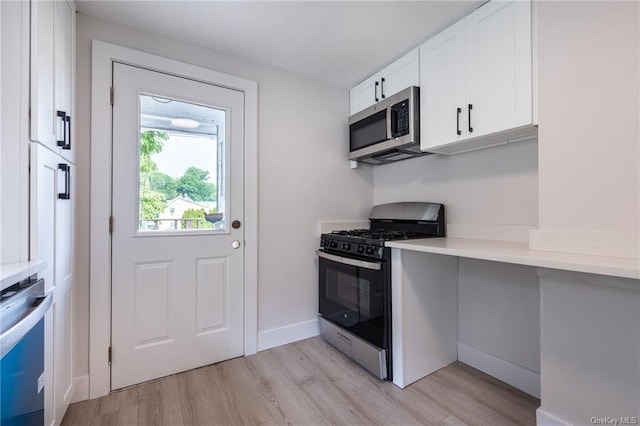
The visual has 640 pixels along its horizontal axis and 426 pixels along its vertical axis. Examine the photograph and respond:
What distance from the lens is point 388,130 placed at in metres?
2.10

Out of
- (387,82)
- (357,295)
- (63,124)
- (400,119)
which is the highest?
(387,82)

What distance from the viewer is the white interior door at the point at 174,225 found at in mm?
1762

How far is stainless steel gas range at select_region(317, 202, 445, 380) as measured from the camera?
1812 mm

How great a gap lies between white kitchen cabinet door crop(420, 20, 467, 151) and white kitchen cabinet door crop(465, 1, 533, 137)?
0.06 meters

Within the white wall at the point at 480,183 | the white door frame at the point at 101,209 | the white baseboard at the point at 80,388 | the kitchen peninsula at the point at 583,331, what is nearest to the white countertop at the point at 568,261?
the kitchen peninsula at the point at 583,331

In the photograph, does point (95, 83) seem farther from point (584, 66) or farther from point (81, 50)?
point (584, 66)

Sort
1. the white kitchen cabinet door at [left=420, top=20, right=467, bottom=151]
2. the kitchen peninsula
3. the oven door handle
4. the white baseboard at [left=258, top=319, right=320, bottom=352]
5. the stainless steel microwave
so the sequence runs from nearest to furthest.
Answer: the kitchen peninsula → the white kitchen cabinet door at [left=420, top=20, right=467, bottom=151] → the oven door handle → the stainless steel microwave → the white baseboard at [left=258, top=319, right=320, bottom=352]

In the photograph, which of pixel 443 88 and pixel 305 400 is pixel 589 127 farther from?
pixel 305 400

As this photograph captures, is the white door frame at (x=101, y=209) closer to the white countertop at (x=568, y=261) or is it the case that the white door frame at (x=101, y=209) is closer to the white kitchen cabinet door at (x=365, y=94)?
the white kitchen cabinet door at (x=365, y=94)

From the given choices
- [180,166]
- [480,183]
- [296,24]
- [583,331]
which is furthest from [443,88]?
[180,166]

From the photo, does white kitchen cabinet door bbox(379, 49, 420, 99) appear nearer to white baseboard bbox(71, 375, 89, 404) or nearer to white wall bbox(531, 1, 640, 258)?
white wall bbox(531, 1, 640, 258)

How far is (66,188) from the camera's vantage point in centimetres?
143

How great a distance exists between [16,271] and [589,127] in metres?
2.22

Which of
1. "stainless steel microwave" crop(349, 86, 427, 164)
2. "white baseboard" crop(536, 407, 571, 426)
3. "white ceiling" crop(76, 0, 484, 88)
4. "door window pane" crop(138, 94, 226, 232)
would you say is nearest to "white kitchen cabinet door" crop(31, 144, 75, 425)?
"door window pane" crop(138, 94, 226, 232)
